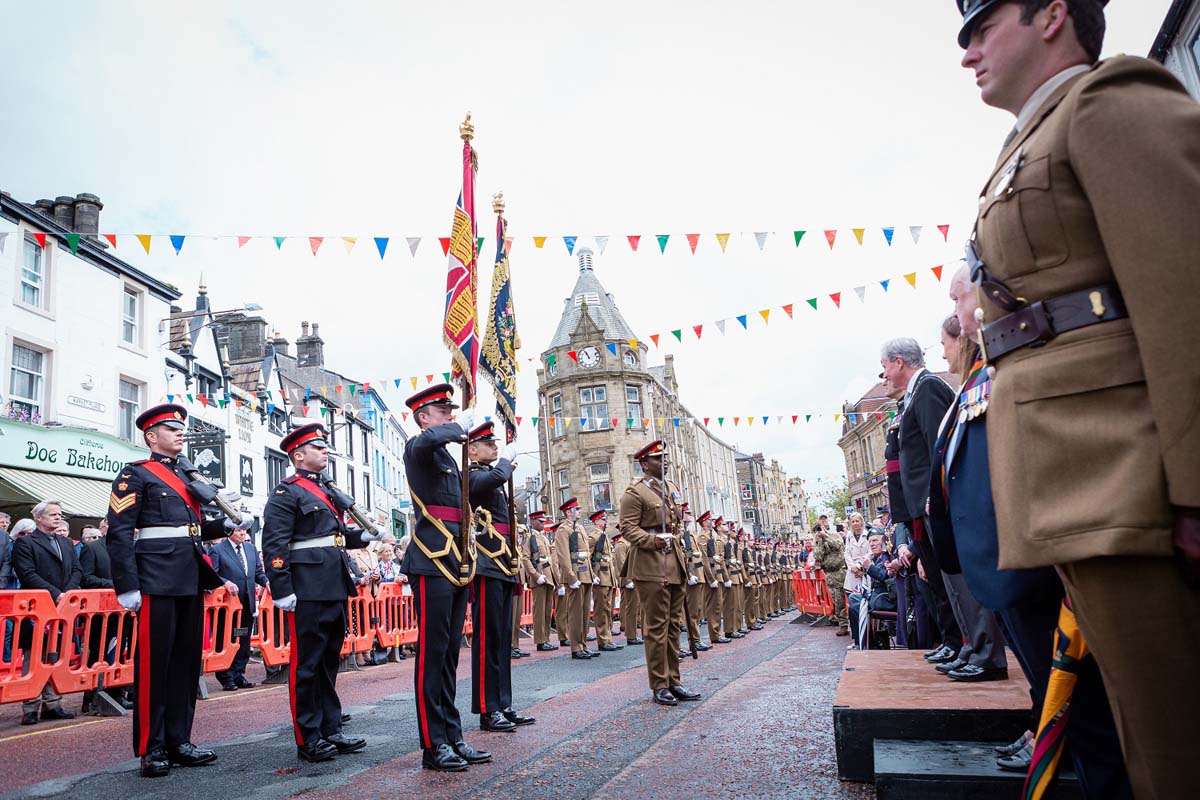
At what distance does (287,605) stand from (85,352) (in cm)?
1892

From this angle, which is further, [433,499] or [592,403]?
[592,403]

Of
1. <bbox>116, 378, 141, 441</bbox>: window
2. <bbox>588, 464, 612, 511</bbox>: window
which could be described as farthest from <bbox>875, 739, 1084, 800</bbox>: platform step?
<bbox>588, 464, 612, 511</bbox>: window

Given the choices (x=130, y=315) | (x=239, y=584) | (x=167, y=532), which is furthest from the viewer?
(x=130, y=315)

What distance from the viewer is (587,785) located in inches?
151

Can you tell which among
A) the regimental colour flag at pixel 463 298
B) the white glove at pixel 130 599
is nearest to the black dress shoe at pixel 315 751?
the white glove at pixel 130 599

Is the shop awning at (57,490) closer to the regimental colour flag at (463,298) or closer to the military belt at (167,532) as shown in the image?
the military belt at (167,532)

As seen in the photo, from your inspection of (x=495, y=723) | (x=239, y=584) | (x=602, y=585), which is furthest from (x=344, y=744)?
(x=602, y=585)

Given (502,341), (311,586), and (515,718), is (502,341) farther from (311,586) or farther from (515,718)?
(515,718)

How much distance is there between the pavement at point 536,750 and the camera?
3.90 metres

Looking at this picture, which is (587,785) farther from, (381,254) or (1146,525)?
(381,254)

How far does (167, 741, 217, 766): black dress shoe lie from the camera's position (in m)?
4.96

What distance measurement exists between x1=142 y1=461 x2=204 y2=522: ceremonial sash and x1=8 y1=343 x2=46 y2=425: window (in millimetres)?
15774

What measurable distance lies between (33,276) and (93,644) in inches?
600

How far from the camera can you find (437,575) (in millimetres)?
5039
